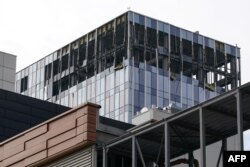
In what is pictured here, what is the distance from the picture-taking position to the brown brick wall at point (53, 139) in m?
44.2

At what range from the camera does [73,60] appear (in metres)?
142

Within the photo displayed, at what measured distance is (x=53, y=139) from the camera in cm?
4603

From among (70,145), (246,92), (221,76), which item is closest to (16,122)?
(70,145)

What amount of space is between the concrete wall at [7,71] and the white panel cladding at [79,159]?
1351 inches

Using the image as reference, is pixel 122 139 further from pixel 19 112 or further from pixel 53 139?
pixel 19 112

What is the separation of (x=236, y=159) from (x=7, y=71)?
174ft

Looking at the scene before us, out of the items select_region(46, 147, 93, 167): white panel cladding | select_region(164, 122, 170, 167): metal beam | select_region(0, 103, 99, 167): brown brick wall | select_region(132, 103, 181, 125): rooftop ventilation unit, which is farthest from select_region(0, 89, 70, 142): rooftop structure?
select_region(164, 122, 170, 167): metal beam

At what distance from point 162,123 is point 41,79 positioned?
110176 mm

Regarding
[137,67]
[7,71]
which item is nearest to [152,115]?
[7,71]

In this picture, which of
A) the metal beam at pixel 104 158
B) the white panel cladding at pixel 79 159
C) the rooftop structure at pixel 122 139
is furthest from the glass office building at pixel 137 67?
the metal beam at pixel 104 158

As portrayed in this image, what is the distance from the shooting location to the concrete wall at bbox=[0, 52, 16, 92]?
7912cm

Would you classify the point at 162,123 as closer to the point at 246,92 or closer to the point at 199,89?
the point at 246,92

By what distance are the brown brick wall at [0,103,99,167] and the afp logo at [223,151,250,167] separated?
51.9ft

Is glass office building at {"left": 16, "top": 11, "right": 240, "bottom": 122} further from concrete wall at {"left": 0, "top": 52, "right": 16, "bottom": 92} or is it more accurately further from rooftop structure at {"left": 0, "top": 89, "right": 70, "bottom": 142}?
rooftop structure at {"left": 0, "top": 89, "right": 70, "bottom": 142}
